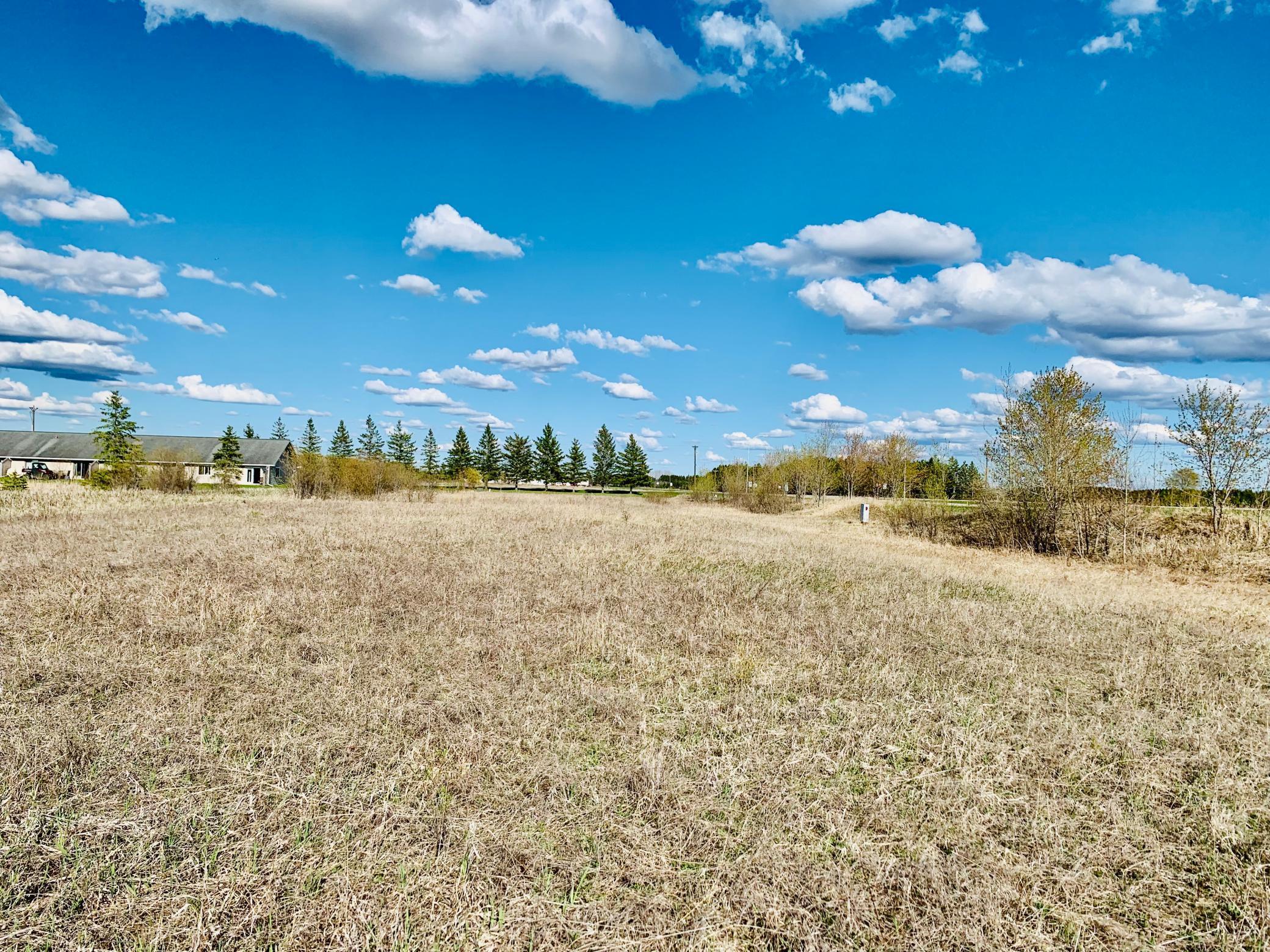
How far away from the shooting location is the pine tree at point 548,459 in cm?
8562

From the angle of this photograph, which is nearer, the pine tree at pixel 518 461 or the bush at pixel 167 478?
the bush at pixel 167 478

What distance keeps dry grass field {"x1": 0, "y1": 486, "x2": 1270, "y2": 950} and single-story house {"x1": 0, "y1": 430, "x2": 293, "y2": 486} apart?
70372mm

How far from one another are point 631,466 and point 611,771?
276 ft

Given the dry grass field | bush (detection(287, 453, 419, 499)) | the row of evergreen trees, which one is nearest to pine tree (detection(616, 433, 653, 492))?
the row of evergreen trees

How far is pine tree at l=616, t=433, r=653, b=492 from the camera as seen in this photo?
88.5 m

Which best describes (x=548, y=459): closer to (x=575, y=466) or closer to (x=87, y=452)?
(x=575, y=466)

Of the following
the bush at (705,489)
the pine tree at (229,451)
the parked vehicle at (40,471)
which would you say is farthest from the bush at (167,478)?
the parked vehicle at (40,471)

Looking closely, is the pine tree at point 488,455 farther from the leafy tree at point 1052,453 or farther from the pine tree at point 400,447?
the leafy tree at point 1052,453

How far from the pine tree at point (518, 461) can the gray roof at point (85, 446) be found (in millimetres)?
26139

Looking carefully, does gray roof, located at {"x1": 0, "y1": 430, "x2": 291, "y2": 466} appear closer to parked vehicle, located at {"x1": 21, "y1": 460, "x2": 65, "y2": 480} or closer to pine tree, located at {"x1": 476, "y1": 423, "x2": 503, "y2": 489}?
parked vehicle, located at {"x1": 21, "y1": 460, "x2": 65, "y2": 480}

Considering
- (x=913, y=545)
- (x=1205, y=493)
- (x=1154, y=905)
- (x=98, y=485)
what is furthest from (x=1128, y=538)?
(x=98, y=485)

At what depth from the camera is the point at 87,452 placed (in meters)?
72.1

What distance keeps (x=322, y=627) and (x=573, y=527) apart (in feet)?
40.6

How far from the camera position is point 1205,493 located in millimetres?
20891
